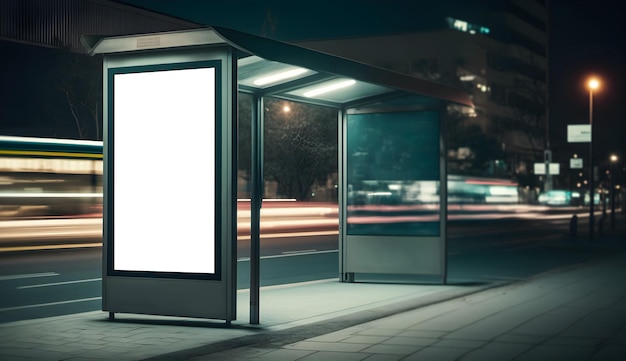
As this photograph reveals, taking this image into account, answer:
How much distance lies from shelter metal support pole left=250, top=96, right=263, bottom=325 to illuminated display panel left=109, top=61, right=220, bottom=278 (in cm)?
71

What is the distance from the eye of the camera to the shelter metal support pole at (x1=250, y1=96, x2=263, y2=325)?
33.4 ft

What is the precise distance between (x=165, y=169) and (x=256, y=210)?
1.29 meters

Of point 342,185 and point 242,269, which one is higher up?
point 342,185

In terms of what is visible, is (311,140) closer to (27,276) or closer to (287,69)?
(287,69)

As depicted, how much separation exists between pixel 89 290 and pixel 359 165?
4.99 meters

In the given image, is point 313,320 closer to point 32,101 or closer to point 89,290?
point 89,290

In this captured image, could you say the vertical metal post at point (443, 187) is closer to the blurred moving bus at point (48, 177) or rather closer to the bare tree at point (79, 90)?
the blurred moving bus at point (48, 177)

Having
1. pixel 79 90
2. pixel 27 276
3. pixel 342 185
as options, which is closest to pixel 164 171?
pixel 342 185

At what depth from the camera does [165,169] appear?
10070 millimetres

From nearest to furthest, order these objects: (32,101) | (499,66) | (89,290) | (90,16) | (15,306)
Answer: (15,306) < (89,290) < (32,101) < (90,16) < (499,66)

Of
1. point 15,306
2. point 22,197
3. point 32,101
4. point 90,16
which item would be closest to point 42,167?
point 22,197

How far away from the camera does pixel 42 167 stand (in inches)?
880

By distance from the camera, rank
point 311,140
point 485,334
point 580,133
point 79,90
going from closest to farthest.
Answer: point 485,334 → point 311,140 → point 79,90 → point 580,133

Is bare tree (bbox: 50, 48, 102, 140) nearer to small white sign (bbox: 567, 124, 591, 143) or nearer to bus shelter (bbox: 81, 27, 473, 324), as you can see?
bus shelter (bbox: 81, 27, 473, 324)
